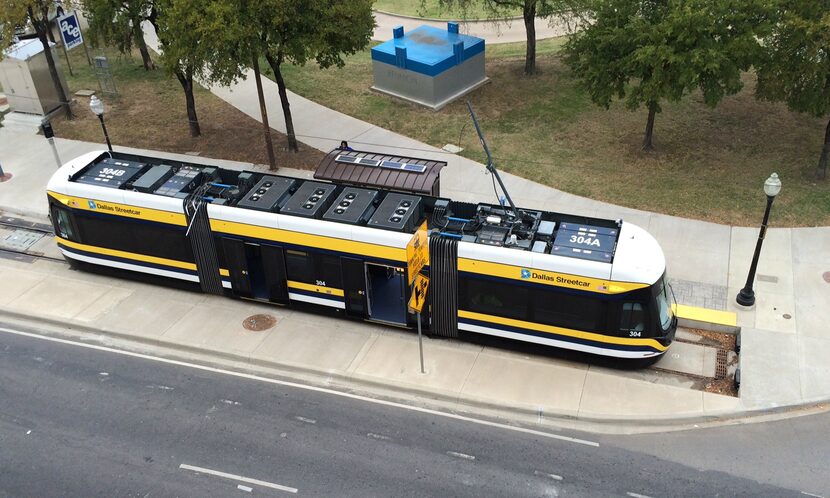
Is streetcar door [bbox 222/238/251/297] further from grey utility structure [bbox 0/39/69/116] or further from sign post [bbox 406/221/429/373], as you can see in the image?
grey utility structure [bbox 0/39/69/116]

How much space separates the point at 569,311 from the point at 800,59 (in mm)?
12023

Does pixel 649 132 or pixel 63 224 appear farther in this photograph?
pixel 649 132

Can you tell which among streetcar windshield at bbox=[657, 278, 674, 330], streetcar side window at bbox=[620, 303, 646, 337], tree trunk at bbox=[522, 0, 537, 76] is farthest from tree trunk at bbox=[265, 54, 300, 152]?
streetcar windshield at bbox=[657, 278, 674, 330]

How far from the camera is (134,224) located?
19094 millimetres

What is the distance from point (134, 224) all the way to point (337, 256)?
578 centimetres

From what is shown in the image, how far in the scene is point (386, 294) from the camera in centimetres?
1858

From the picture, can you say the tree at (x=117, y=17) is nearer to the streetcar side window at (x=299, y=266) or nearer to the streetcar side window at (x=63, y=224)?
the streetcar side window at (x=63, y=224)

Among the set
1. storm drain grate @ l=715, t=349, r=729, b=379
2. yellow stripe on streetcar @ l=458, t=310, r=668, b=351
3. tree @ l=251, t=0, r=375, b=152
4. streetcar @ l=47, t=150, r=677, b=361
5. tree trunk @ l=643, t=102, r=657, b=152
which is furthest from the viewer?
tree trunk @ l=643, t=102, r=657, b=152

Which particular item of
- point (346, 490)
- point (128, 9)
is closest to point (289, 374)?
point (346, 490)

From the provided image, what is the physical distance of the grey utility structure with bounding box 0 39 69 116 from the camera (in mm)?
29641

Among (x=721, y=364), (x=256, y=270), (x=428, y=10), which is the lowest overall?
(x=721, y=364)

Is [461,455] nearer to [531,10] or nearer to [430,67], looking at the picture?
[430,67]

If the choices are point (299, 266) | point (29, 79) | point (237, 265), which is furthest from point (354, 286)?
point (29, 79)

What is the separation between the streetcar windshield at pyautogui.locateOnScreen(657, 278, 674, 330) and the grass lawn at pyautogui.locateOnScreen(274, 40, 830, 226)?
7.02m
